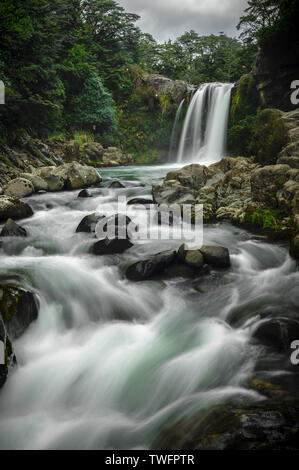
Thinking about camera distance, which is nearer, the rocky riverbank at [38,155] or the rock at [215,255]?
the rock at [215,255]

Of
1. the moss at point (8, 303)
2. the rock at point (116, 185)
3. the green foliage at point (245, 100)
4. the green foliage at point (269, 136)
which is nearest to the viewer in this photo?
the moss at point (8, 303)

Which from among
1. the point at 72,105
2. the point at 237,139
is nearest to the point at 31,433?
the point at 237,139

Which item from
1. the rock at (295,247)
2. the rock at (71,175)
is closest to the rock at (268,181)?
the rock at (295,247)

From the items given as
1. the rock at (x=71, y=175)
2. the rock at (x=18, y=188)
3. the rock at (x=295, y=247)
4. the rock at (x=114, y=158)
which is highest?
the rock at (x=114, y=158)

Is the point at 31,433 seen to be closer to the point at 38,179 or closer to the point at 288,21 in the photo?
the point at 38,179

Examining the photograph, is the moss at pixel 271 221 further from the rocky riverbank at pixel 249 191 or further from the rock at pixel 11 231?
the rock at pixel 11 231

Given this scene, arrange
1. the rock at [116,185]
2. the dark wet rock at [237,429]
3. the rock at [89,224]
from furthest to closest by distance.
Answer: the rock at [116,185]
the rock at [89,224]
the dark wet rock at [237,429]

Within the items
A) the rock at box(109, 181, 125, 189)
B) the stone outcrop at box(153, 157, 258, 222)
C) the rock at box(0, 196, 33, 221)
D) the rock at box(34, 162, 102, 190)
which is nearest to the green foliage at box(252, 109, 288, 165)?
the stone outcrop at box(153, 157, 258, 222)

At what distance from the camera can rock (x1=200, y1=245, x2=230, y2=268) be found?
20.1 feet

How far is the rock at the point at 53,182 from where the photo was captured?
37.3 feet

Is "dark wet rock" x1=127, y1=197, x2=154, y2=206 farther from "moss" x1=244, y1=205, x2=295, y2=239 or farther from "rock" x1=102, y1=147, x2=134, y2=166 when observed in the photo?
"rock" x1=102, y1=147, x2=134, y2=166

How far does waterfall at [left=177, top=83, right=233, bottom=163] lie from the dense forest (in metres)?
2.42

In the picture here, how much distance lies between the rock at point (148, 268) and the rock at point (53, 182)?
6736mm

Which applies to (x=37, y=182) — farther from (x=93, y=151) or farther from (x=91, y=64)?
(x=91, y=64)
